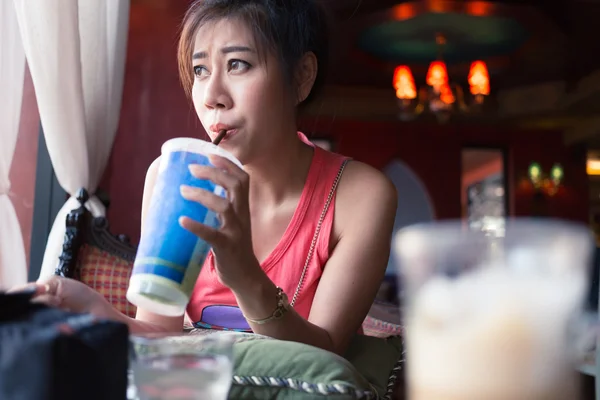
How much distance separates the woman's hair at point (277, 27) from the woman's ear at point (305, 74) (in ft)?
0.05

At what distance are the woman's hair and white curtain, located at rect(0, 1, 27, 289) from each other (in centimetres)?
96

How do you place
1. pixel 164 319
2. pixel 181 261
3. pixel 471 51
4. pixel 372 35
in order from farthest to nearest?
1. pixel 471 51
2. pixel 372 35
3. pixel 164 319
4. pixel 181 261

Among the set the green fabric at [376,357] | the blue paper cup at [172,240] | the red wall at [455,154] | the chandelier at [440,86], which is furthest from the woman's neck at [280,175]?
the red wall at [455,154]

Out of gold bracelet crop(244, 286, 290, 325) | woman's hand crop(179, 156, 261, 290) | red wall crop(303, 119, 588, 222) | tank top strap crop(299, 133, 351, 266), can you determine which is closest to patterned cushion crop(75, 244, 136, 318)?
tank top strap crop(299, 133, 351, 266)

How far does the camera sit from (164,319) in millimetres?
1334

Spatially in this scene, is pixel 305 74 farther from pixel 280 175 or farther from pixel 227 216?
pixel 227 216

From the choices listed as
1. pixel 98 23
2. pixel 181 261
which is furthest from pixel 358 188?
pixel 98 23

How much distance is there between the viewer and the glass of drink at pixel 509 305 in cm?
44

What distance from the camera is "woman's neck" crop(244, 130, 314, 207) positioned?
1468 mm

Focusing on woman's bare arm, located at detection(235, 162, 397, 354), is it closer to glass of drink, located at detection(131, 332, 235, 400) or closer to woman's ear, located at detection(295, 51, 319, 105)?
woman's ear, located at detection(295, 51, 319, 105)

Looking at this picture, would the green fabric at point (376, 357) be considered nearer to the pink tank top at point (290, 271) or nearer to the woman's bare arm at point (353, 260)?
the woman's bare arm at point (353, 260)

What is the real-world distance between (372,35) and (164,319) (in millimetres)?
6981

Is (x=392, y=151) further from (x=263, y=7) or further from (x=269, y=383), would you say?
(x=269, y=383)

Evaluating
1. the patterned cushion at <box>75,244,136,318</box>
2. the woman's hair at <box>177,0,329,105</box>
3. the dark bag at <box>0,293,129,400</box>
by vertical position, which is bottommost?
the patterned cushion at <box>75,244,136,318</box>
